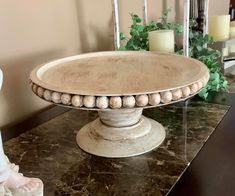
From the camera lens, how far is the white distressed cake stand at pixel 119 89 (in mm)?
512

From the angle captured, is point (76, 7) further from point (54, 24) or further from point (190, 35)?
point (190, 35)

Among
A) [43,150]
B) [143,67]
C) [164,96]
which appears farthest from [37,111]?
[164,96]

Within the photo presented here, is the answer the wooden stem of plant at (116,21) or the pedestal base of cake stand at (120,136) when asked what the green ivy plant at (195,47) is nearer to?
the wooden stem of plant at (116,21)

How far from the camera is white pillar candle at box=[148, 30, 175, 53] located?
0.87m

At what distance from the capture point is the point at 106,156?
614mm

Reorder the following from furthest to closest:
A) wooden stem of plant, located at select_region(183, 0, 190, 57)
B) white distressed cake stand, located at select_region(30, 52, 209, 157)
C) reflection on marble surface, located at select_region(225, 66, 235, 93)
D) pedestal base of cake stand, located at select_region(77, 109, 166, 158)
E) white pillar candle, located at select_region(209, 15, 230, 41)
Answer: white pillar candle, located at select_region(209, 15, 230, 41) → reflection on marble surface, located at select_region(225, 66, 235, 93) → wooden stem of plant, located at select_region(183, 0, 190, 57) → pedestal base of cake stand, located at select_region(77, 109, 166, 158) → white distressed cake stand, located at select_region(30, 52, 209, 157)

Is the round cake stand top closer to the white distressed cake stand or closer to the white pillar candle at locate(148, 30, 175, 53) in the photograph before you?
the white distressed cake stand

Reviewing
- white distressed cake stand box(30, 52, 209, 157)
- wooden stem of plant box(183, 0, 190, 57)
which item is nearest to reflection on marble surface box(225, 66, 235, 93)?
wooden stem of plant box(183, 0, 190, 57)

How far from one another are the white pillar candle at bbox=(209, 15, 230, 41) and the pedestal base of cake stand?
1.97 ft

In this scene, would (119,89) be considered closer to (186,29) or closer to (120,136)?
(120,136)

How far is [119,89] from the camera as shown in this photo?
548 mm

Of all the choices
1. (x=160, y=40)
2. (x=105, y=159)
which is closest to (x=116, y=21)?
(x=160, y=40)

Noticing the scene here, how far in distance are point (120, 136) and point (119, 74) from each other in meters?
0.12

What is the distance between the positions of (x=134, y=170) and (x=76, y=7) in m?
0.52
